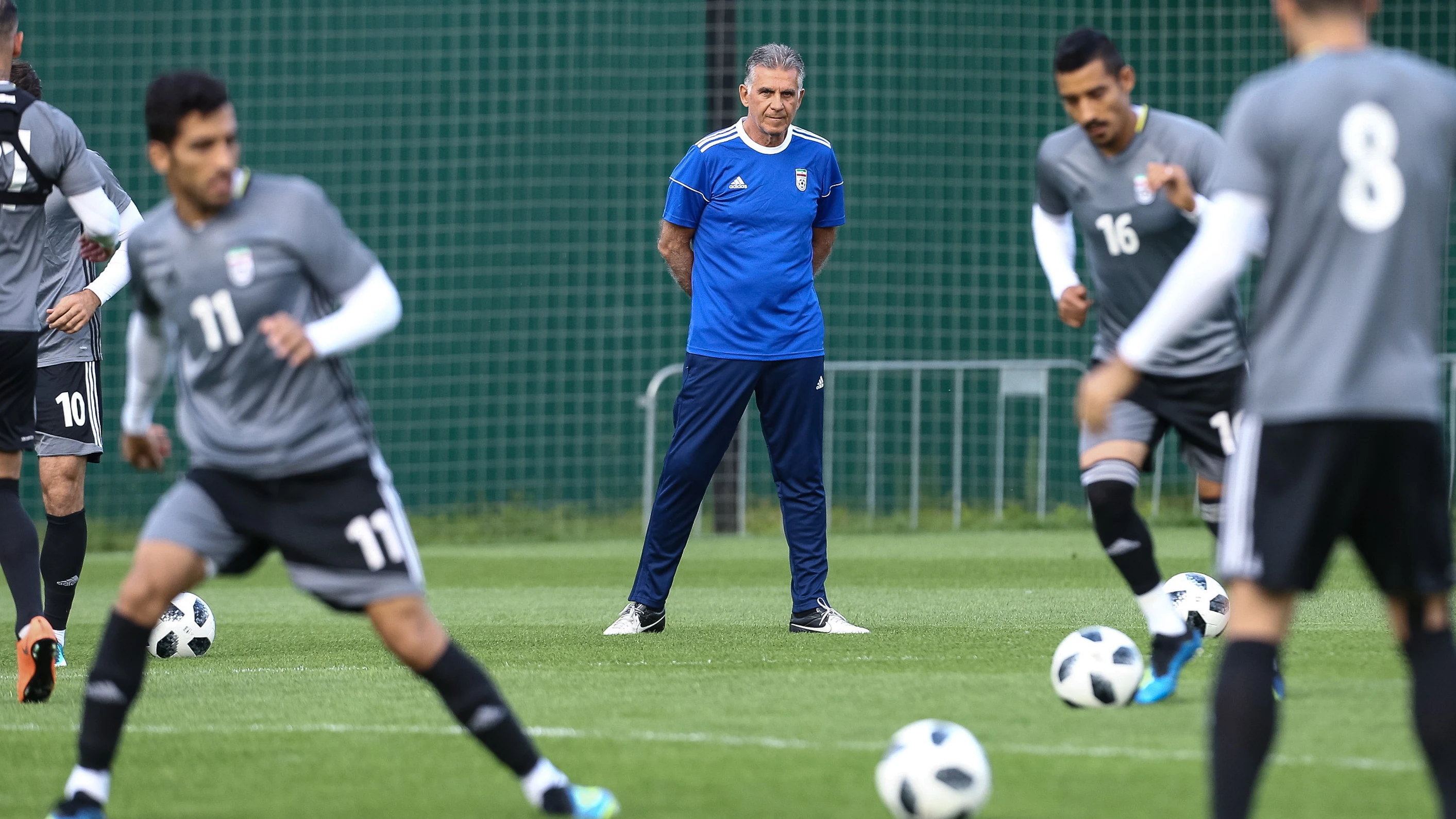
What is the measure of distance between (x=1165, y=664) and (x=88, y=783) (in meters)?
3.21

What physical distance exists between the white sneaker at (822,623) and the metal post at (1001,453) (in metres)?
7.46

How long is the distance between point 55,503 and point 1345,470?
224 inches

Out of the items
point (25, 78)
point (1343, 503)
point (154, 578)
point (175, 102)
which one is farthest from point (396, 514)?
point (25, 78)

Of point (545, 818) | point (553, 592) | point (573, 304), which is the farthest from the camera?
point (573, 304)

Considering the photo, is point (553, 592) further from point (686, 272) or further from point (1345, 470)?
point (1345, 470)

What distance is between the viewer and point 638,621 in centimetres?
841

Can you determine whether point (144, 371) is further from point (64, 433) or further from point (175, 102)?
point (64, 433)

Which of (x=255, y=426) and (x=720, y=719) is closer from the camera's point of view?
(x=255, y=426)

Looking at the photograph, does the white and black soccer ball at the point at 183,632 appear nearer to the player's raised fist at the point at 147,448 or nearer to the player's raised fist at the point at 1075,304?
the player's raised fist at the point at 147,448

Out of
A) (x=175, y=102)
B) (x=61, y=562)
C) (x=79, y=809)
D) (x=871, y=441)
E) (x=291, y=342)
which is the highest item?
(x=175, y=102)

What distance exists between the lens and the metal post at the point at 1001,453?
51.2 ft

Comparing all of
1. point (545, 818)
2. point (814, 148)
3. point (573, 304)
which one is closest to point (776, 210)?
point (814, 148)

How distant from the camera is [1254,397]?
12.0ft

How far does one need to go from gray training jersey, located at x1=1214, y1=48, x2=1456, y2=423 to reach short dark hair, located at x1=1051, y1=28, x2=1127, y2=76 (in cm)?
219
